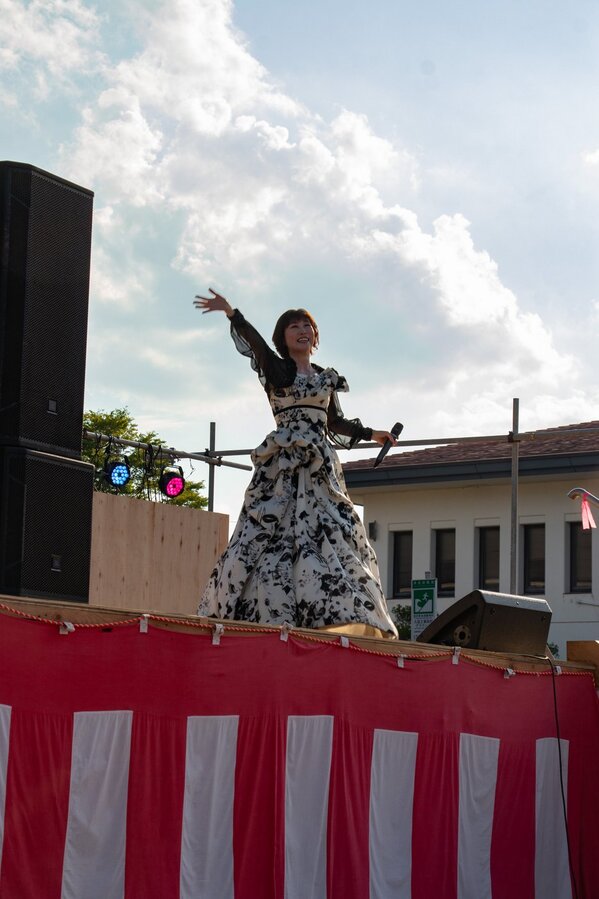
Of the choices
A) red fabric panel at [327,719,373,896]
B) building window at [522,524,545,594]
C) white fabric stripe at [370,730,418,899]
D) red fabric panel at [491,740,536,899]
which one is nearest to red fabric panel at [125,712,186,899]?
red fabric panel at [327,719,373,896]

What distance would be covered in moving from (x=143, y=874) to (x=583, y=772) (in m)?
3.31

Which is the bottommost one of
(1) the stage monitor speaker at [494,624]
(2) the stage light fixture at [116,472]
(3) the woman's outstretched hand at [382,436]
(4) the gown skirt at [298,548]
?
(1) the stage monitor speaker at [494,624]

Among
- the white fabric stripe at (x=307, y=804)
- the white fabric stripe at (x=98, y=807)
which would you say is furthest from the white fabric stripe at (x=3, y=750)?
the white fabric stripe at (x=307, y=804)

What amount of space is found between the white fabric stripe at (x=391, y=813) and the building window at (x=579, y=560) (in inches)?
1019

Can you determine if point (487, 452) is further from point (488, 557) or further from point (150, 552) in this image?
point (150, 552)

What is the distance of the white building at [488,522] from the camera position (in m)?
31.4

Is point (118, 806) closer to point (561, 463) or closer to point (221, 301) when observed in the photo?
point (221, 301)

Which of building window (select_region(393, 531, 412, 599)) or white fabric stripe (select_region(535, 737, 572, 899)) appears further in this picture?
building window (select_region(393, 531, 412, 599))

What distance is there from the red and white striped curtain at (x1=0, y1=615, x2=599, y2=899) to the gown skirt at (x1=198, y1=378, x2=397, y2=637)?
0.62 m

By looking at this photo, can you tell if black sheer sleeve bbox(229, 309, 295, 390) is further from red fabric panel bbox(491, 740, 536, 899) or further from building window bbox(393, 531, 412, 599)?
building window bbox(393, 531, 412, 599)

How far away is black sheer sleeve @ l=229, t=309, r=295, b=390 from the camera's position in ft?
25.1

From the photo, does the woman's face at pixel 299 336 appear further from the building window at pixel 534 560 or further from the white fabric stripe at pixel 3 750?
the building window at pixel 534 560

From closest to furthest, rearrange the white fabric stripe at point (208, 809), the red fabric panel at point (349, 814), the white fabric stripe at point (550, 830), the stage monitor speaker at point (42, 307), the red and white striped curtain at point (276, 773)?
the red and white striped curtain at point (276, 773)
the white fabric stripe at point (208, 809)
the red fabric panel at point (349, 814)
the stage monitor speaker at point (42, 307)
the white fabric stripe at point (550, 830)

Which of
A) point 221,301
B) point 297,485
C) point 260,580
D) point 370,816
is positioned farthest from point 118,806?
point 221,301
